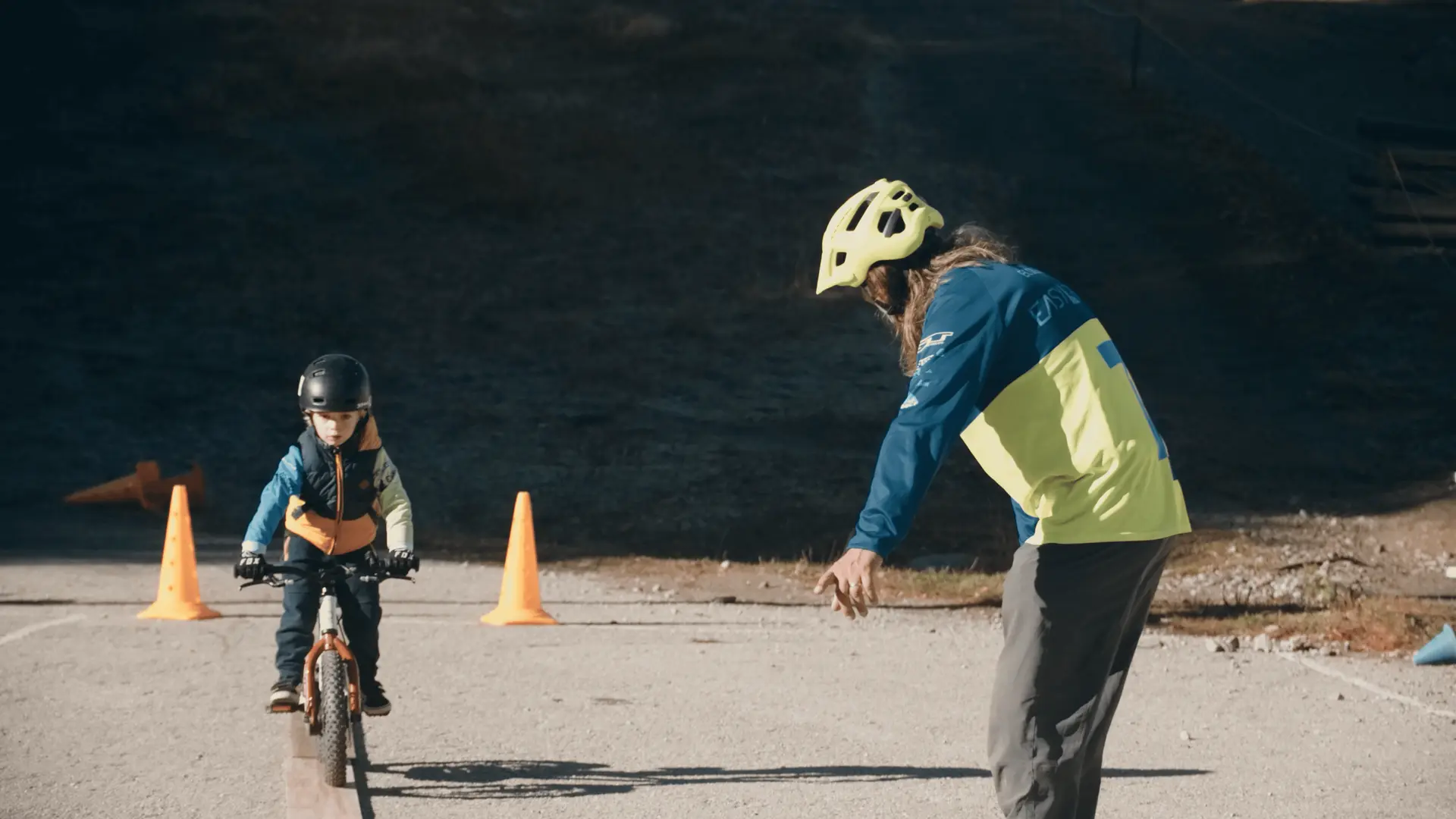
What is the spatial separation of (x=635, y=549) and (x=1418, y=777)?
819cm

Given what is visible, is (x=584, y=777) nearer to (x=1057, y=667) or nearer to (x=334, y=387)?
(x=334, y=387)

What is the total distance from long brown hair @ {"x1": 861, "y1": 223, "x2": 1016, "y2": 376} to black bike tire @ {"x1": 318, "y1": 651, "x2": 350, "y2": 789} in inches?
104

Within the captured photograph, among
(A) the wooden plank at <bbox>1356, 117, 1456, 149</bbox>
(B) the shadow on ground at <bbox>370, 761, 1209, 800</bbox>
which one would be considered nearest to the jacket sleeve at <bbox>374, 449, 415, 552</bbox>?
(B) the shadow on ground at <bbox>370, 761, 1209, 800</bbox>

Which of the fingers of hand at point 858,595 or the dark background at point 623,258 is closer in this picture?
the fingers of hand at point 858,595

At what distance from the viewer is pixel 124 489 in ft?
50.8

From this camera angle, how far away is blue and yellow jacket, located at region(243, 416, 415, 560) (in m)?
6.71

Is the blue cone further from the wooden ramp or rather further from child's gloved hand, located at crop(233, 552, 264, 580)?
child's gloved hand, located at crop(233, 552, 264, 580)

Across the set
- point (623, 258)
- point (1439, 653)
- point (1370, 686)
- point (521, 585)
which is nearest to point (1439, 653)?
point (1439, 653)

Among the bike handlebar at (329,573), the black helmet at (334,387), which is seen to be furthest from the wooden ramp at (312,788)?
the black helmet at (334,387)

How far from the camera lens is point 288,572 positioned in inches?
251

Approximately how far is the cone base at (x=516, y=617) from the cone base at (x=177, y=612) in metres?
1.55

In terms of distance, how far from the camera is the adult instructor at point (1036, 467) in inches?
167

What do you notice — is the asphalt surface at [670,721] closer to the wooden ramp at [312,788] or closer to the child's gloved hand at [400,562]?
the wooden ramp at [312,788]

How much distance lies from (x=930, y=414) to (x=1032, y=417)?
318mm
